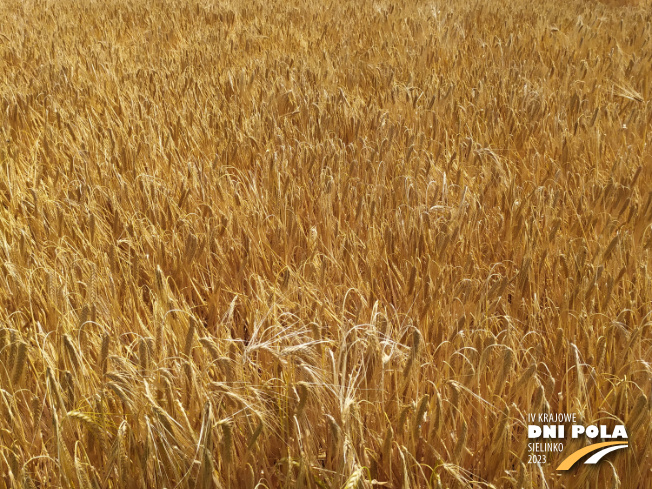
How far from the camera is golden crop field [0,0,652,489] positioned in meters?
0.90

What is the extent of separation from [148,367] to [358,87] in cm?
234

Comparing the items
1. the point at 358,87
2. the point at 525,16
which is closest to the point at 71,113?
the point at 358,87

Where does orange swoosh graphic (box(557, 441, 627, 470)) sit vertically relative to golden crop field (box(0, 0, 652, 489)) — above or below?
below

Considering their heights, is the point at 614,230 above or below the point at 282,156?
below

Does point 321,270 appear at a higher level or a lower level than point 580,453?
higher

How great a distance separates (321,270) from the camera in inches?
53.5

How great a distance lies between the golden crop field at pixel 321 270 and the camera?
0.90m

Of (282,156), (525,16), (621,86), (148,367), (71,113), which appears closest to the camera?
(148,367)

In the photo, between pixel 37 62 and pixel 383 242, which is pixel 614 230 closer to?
pixel 383 242

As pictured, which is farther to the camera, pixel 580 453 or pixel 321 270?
pixel 321 270

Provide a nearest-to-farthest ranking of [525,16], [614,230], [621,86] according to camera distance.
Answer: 1. [614,230]
2. [621,86]
3. [525,16]

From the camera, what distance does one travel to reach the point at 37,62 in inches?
145

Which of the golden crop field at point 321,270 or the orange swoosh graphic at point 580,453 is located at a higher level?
the golden crop field at point 321,270

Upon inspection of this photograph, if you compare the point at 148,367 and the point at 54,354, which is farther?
the point at 54,354
